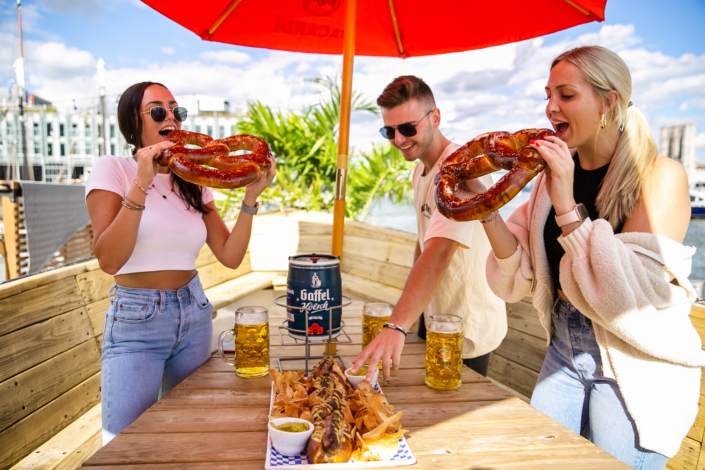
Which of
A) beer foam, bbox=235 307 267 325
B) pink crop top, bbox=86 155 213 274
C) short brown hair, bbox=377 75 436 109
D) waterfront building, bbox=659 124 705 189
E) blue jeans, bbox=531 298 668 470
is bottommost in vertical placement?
blue jeans, bbox=531 298 668 470

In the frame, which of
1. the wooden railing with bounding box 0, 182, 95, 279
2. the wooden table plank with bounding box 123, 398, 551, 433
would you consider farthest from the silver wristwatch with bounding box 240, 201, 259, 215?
the wooden railing with bounding box 0, 182, 95, 279

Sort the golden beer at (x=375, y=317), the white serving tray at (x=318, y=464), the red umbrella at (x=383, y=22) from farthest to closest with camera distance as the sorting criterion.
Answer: the red umbrella at (x=383, y=22) < the golden beer at (x=375, y=317) < the white serving tray at (x=318, y=464)

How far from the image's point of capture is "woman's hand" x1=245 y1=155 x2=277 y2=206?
6.17 ft

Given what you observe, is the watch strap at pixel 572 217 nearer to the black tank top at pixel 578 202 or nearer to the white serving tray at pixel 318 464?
the black tank top at pixel 578 202

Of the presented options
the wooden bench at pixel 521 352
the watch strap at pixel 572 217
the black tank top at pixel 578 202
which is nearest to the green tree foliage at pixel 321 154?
the wooden bench at pixel 521 352

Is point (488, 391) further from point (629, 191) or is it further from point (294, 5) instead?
point (294, 5)

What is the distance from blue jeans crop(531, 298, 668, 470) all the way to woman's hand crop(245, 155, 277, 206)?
4.39 feet

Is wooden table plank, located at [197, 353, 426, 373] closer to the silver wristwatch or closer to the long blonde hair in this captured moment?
the silver wristwatch

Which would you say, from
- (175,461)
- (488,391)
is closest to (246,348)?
(175,461)

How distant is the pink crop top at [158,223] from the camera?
6.37 ft

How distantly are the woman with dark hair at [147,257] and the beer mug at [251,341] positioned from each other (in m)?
0.43

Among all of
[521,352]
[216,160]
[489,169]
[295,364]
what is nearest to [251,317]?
[295,364]

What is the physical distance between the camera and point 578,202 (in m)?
1.83

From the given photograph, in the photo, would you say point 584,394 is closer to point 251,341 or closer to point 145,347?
point 251,341
